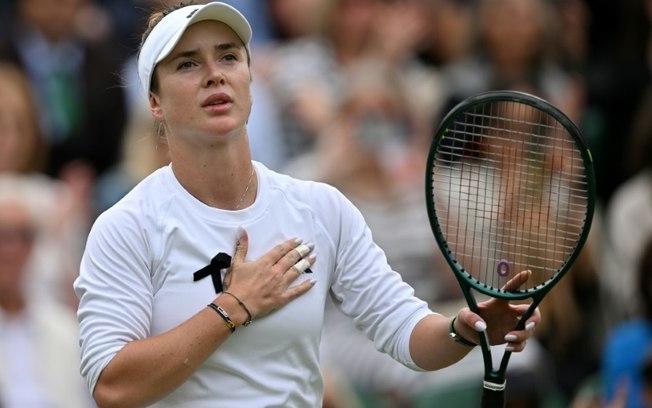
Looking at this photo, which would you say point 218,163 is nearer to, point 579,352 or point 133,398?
point 133,398

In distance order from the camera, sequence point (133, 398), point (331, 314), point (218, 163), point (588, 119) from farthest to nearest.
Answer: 1. point (588, 119)
2. point (331, 314)
3. point (218, 163)
4. point (133, 398)

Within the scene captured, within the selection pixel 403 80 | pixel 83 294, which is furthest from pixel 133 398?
pixel 403 80

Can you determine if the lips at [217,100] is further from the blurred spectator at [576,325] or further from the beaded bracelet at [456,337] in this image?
the blurred spectator at [576,325]

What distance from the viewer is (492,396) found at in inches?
151

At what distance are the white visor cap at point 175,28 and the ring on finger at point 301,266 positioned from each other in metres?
0.64

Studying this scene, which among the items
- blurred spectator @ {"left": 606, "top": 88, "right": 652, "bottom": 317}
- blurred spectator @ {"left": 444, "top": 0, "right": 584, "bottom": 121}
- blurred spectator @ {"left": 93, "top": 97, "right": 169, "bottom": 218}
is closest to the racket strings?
blurred spectator @ {"left": 606, "top": 88, "right": 652, "bottom": 317}

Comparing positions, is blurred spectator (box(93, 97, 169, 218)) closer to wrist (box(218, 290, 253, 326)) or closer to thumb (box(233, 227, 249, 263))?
thumb (box(233, 227, 249, 263))

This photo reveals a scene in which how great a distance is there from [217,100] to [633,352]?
11.0ft

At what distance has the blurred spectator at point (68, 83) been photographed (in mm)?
8320

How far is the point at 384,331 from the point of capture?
402 centimetres

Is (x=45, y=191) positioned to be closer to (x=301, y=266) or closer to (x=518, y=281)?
(x=301, y=266)

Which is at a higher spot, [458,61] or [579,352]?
[458,61]

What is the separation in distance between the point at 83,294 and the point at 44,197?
3818 millimetres

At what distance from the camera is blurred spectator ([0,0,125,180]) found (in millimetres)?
8320
